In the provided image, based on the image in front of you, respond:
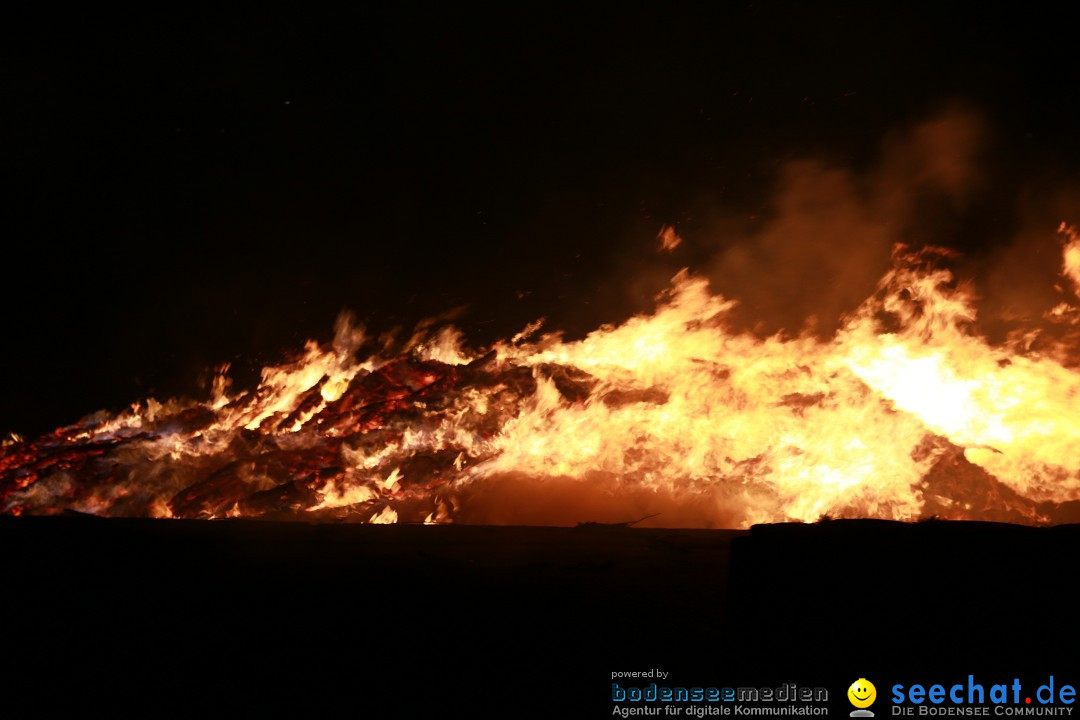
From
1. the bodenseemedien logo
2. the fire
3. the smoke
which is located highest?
the smoke

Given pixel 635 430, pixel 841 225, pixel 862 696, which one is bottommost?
pixel 862 696

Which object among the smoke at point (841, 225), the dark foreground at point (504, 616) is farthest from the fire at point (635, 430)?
the dark foreground at point (504, 616)

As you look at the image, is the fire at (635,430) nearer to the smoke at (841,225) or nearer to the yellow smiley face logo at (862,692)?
the smoke at (841,225)

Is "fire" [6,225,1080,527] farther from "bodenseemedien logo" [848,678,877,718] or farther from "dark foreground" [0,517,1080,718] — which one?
"bodenseemedien logo" [848,678,877,718]

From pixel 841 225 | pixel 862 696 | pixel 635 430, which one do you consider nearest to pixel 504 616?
pixel 862 696

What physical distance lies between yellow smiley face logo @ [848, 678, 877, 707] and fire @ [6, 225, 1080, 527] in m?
5.72

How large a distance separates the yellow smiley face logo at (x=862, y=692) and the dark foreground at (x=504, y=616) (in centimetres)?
3

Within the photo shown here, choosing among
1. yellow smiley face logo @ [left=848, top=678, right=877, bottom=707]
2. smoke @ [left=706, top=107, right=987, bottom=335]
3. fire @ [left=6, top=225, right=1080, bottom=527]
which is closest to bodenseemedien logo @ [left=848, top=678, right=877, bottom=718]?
yellow smiley face logo @ [left=848, top=678, right=877, bottom=707]

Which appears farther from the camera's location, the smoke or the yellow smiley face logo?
the smoke

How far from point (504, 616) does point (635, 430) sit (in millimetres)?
4690

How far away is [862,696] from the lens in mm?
2166

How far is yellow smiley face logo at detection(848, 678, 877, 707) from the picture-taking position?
7.09 feet

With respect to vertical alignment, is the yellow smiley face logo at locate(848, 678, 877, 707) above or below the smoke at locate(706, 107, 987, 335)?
below

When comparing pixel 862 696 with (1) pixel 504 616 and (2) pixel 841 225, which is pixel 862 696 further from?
(2) pixel 841 225
